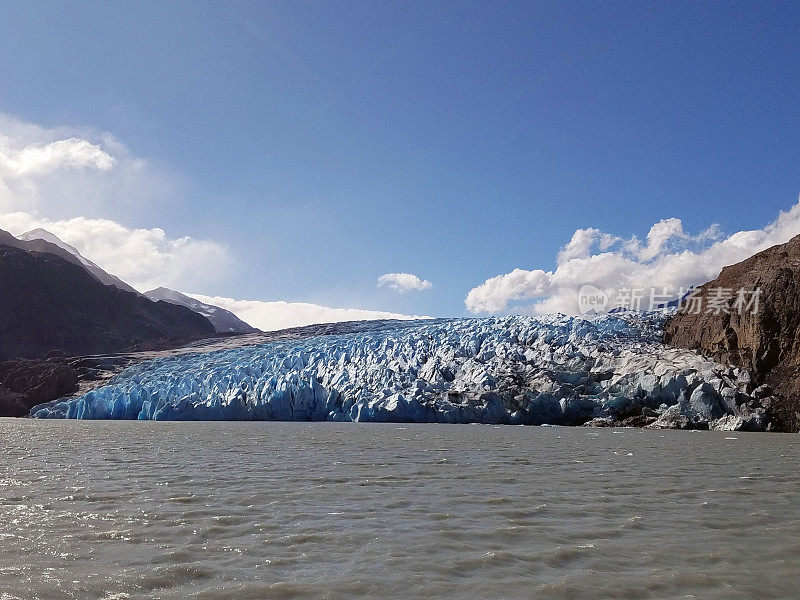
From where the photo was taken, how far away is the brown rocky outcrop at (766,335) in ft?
85.6

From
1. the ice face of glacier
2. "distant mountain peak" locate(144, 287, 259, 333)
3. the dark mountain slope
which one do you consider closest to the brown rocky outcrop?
the ice face of glacier

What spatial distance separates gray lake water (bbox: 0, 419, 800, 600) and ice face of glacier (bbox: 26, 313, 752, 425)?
19.4 meters

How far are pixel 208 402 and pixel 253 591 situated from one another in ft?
101

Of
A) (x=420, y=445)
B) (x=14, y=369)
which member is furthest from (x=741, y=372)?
(x=14, y=369)

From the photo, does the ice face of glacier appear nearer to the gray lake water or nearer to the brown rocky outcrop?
the brown rocky outcrop

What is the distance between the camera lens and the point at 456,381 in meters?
31.8

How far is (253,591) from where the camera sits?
3344mm

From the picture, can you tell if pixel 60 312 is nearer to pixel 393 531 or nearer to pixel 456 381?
pixel 456 381

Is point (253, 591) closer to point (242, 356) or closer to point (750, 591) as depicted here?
point (750, 591)

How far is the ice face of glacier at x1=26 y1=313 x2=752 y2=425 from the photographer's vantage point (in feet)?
93.2

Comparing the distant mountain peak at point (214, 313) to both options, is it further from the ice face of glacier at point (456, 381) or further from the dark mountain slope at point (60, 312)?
the ice face of glacier at point (456, 381)

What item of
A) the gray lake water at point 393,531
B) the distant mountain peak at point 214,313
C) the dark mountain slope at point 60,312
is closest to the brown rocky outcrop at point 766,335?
the gray lake water at point 393,531

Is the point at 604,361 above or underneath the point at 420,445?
above

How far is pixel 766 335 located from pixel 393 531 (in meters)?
28.8
